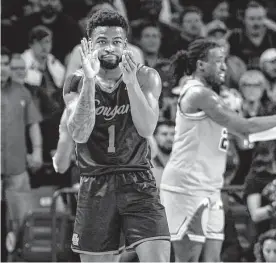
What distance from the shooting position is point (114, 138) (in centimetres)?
486

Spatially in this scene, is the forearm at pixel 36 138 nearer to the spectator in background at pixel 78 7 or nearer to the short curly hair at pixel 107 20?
the spectator in background at pixel 78 7

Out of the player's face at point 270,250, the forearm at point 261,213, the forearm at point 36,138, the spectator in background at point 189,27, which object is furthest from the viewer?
the spectator in background at point 189,27

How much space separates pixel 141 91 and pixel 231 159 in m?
3.46

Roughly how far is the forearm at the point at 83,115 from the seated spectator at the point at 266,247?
9.15 feet

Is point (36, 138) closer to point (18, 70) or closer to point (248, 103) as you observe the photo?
point (18, 70)

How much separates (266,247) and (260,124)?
4.86ft

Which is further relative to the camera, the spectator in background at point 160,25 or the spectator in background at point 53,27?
the spectator in background at point 160,25

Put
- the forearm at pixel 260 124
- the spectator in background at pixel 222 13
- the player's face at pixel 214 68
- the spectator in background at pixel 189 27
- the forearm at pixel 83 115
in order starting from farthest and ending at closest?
the spectator in background at pixel 222 13
the spectator in background at pixel 189 27
the player's face at pixel 214 68
the forearm at pixel 260 124
the forearm at pixel 83 115

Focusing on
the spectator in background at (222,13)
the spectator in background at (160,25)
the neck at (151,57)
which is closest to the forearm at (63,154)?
the neck at (151,57)

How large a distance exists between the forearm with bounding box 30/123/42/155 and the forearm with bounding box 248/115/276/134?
266cm

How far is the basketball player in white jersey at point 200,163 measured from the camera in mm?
6059

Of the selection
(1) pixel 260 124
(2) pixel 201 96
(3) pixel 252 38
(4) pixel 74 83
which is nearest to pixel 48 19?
(3) pixel 252 38

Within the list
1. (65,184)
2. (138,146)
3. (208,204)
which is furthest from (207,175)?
(65,184)

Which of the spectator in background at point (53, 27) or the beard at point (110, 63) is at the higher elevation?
the spectator in background at point (53, 27)
